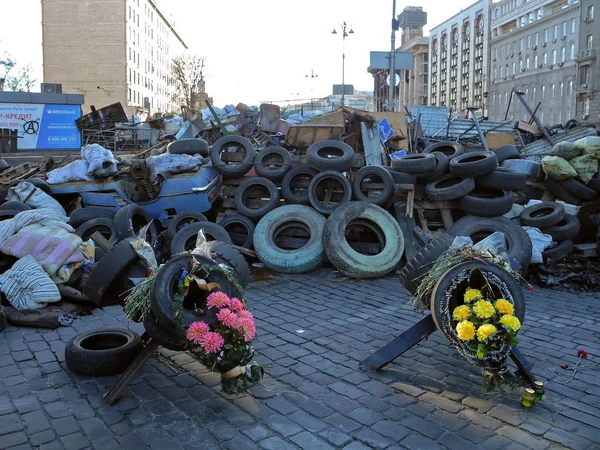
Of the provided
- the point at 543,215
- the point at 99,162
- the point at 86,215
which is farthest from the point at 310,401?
the point at 99,162

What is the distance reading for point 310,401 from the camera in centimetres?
392

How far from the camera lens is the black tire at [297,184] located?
930 cm

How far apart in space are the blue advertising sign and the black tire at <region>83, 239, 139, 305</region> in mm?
17828

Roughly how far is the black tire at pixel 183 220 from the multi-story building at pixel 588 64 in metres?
57.7

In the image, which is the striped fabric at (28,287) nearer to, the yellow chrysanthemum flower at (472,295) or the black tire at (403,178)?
the yellow chrysanthemum flower at (472,295)

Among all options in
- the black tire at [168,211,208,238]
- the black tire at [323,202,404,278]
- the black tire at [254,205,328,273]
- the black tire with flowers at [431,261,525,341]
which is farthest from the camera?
the black tire at [168,211,208,238]

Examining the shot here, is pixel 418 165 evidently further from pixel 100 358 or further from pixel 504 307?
pixel 100 358

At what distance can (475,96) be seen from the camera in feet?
283

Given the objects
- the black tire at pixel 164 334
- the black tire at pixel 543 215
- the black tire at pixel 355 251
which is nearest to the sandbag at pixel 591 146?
the black tire at pixel 543 215

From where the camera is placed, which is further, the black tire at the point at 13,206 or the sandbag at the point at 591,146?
the sandbag at the point at 591,146

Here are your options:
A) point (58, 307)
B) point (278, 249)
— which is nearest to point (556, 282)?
point (278, 249)

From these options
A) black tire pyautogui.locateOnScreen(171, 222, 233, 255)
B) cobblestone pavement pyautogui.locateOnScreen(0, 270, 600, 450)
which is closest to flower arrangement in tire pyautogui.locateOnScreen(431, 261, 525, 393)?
cobblestone pavement pyautogui.locateOnScreen(0, 270, 600, 450)

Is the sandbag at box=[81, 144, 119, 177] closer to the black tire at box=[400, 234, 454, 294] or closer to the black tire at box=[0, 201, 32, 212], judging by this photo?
the black tire at box=[0, 201, 32, 212]

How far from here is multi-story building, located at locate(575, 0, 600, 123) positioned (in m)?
56.8
